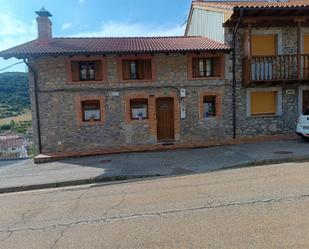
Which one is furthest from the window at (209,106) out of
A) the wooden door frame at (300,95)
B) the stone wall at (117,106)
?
the wooden door frame at (300,95)

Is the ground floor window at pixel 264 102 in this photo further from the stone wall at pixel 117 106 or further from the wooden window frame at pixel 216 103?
the wooden window frame at pixel 216 103

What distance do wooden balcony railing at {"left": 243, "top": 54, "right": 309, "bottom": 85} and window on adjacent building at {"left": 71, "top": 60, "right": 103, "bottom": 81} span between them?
23.3 feet

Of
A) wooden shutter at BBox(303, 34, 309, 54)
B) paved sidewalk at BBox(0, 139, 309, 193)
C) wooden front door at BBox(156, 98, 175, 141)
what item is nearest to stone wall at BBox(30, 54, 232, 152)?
wooden front door at BBox(156, 98, 175, 141)

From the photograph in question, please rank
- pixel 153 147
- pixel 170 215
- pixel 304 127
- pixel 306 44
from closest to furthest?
1. pixel 170 215
2. pixel 304 127
3. pixel 153 147
4. pixel 306 44


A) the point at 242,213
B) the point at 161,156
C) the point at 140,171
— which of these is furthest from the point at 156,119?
the point at 242,213

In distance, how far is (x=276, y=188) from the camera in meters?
6.49

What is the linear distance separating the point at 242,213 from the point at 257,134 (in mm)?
10668

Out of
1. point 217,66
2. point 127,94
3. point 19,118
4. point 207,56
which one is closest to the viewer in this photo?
point 127,94

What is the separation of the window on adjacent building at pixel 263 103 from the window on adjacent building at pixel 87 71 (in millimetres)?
7749

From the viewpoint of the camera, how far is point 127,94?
14.4 metres

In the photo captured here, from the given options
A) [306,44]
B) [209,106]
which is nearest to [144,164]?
[209,106]

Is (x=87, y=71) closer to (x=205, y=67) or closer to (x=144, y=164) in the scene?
(x=205, y=67)

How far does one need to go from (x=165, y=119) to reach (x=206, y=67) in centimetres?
331

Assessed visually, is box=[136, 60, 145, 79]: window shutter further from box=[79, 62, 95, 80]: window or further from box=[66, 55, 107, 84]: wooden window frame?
box=[79, 62, 95, 80]: window
